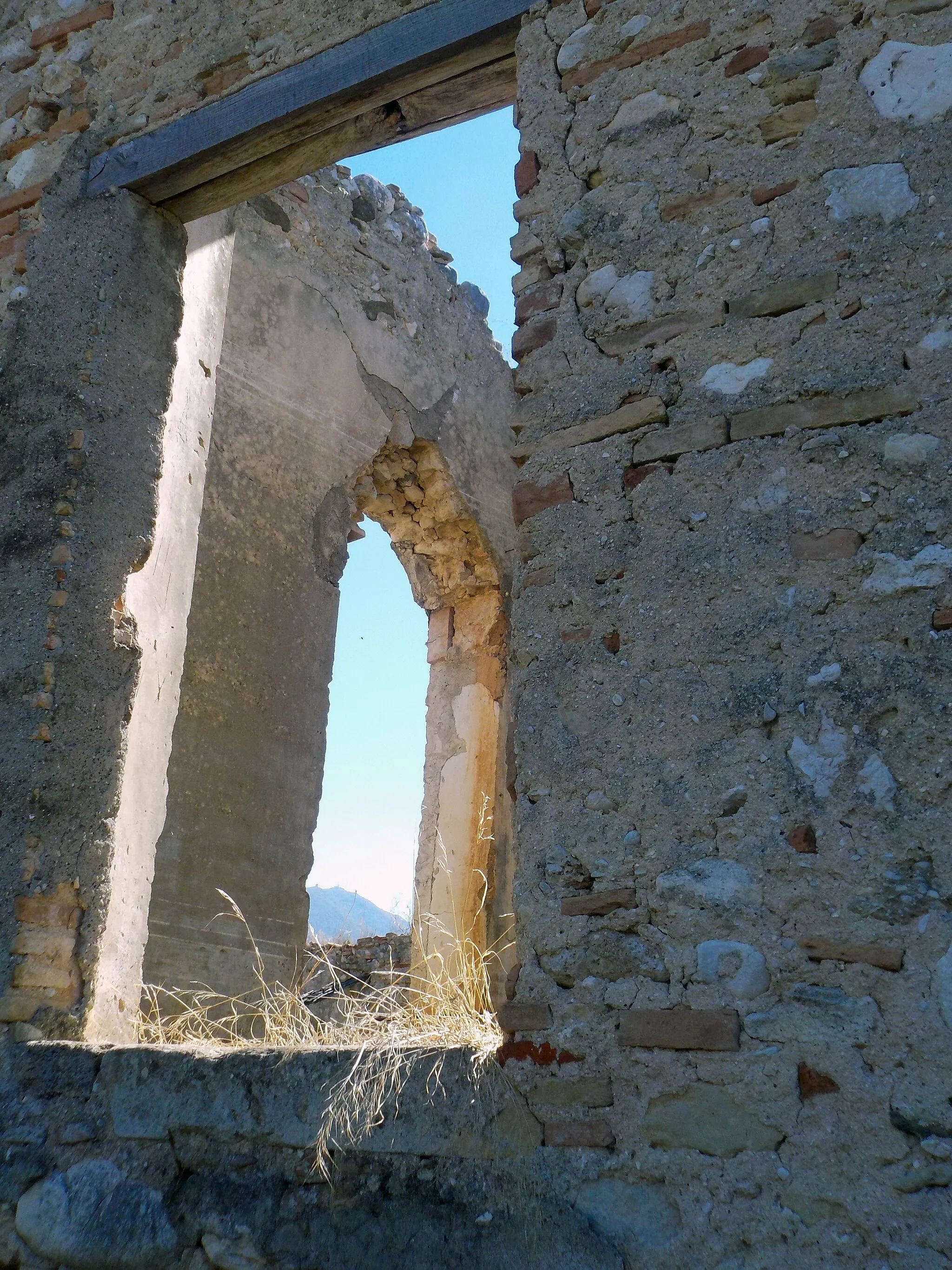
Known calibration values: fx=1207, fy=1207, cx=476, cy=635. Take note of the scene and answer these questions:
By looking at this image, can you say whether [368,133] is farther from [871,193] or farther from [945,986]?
[945,986]

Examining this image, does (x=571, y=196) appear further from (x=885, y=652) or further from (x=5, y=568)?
(x=5, y=568)

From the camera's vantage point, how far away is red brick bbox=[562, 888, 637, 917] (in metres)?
2.48

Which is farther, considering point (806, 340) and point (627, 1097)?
point (806, 340)

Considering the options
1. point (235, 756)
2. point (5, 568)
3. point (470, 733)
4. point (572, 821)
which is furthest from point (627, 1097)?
point (470, 733)

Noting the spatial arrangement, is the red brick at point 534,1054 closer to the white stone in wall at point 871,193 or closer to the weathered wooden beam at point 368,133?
the white stone in wall at point 871,193

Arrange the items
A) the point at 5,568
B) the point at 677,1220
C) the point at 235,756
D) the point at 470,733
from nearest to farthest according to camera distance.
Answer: the point at 677,1220
the point at 5,568
the point at 235,756
the point at 470,733

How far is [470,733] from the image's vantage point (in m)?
8.08

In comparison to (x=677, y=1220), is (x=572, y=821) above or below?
above

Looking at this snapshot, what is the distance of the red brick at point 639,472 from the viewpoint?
2.74 metres

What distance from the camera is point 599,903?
251 centimetres

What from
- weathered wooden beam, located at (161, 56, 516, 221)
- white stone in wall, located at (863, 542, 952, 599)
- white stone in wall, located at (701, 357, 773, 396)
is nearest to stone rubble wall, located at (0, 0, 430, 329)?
weathered wooden beam, located at (161, 56, 516, 221)

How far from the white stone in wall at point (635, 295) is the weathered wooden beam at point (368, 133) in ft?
3.04

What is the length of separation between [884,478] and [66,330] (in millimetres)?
2612

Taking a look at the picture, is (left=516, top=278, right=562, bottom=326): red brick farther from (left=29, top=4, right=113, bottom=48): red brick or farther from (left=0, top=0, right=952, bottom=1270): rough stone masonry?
(left=29, top=4, right=113, bottom=48): red brick
